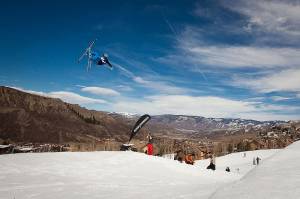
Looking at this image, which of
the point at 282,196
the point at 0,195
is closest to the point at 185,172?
the point at 0,195

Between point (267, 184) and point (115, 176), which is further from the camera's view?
point (115, 176)

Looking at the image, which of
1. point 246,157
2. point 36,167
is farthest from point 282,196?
point 246,157

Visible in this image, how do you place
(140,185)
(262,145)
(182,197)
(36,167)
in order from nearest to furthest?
1. (182,197)
2. (140,185)
3. (36,167)
4. (262,145)

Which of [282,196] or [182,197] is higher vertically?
[282,196]

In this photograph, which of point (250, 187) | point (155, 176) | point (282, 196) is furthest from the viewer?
point (155, 176)

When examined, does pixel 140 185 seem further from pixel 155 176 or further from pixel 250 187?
pixel 250 187

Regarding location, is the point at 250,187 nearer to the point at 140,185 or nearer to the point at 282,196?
the point at 282,196
